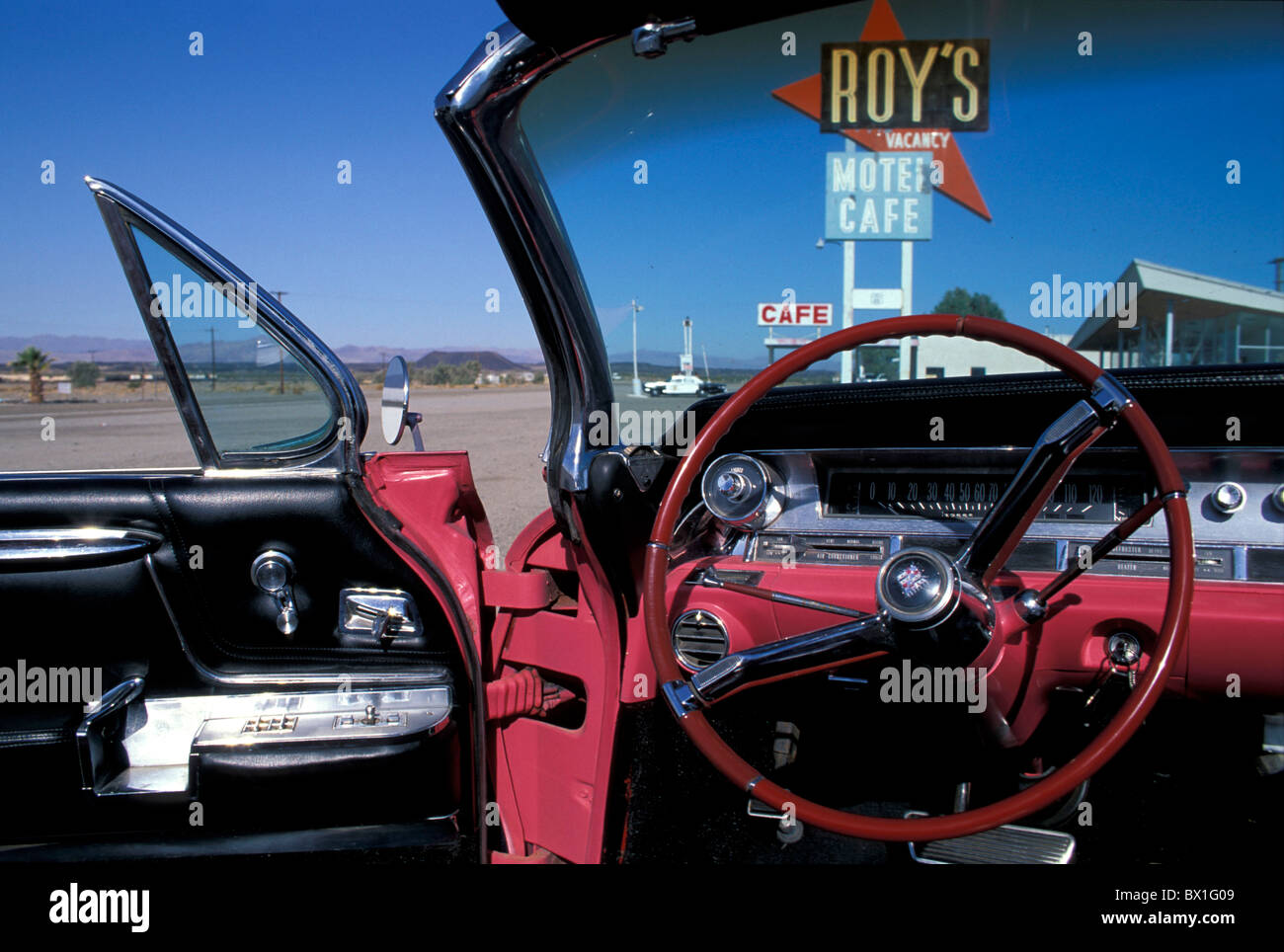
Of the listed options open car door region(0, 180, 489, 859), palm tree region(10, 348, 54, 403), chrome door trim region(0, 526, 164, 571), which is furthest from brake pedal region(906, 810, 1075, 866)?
palm tree region(10, 348, 54, 403)

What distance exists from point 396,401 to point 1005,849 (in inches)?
65.2

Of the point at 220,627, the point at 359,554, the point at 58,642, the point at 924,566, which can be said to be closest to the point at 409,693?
the point at 359,554

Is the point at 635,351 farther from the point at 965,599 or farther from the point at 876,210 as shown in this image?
the point at 965,599

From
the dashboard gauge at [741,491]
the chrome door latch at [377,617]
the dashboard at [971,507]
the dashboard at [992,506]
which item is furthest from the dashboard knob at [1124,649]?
the chrome door latch at [377,617]

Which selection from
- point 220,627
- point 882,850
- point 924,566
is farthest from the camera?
point 882,850

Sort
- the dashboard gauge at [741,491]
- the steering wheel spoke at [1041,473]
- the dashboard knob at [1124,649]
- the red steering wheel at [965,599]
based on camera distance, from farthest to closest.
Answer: the dashboard gauge at [741,491], the dashboard knob at [1124,649], the steering wheel spoke at [1041,473], the red steering wheel at [965,599]

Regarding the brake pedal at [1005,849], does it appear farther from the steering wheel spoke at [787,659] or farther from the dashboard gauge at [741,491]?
the dashboard gauge at [741,491]

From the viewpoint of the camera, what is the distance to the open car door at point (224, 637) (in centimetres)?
182

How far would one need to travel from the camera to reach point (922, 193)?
6.64ft

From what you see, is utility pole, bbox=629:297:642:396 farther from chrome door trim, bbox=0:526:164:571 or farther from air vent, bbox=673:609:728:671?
chrome door trim, bbox=0:526:164:571

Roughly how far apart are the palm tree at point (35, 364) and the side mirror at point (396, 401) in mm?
838

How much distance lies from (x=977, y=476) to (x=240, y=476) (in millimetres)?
1647

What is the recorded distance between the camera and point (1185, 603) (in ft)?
4.13
